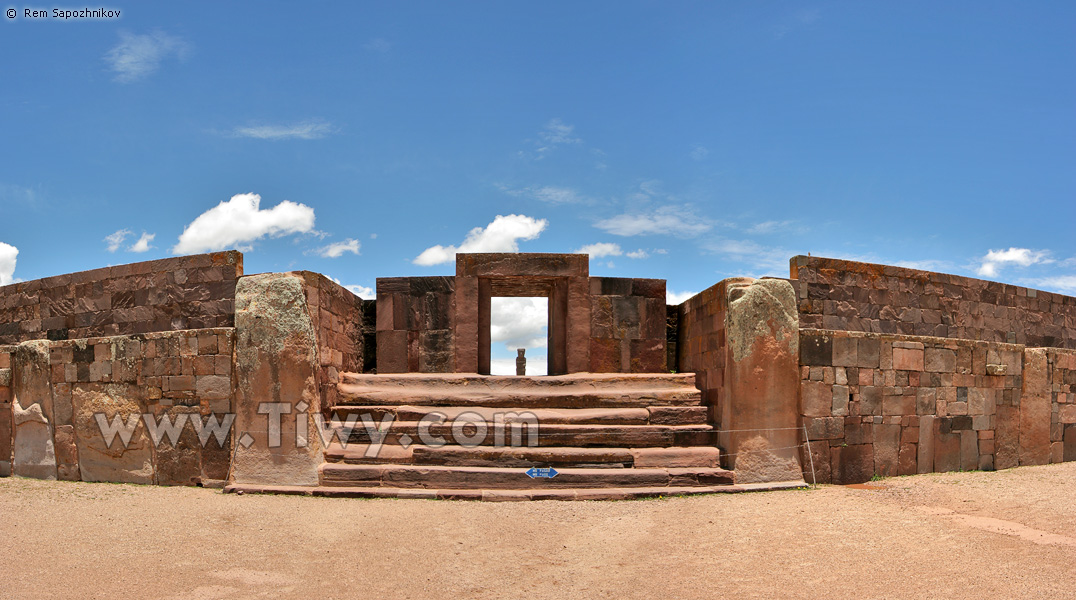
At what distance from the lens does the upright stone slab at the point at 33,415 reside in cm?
876

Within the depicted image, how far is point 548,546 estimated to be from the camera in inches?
216

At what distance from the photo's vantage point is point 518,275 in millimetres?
10305

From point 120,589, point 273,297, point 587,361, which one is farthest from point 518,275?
point 120,589

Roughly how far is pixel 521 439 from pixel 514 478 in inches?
26.1

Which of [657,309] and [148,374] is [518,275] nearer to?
[657,309]

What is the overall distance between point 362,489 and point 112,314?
264 inches

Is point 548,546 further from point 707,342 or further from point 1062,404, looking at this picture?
point 1062,404

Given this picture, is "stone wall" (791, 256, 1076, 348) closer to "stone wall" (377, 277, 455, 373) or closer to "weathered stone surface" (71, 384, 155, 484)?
"stone wall" (377, 277, 455, 373)

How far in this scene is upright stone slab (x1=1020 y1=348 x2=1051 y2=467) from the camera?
9.40 metres

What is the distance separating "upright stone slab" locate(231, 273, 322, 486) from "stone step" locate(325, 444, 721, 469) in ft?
1.34

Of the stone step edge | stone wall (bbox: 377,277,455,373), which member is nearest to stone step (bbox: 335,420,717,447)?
the stone step edge

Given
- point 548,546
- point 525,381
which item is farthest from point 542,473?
point 525,381

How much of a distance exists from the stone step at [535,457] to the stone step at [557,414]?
0.49 m

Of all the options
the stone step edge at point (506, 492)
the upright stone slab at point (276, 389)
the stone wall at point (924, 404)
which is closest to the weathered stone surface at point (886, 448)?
the stone wall at point (924, 404)
